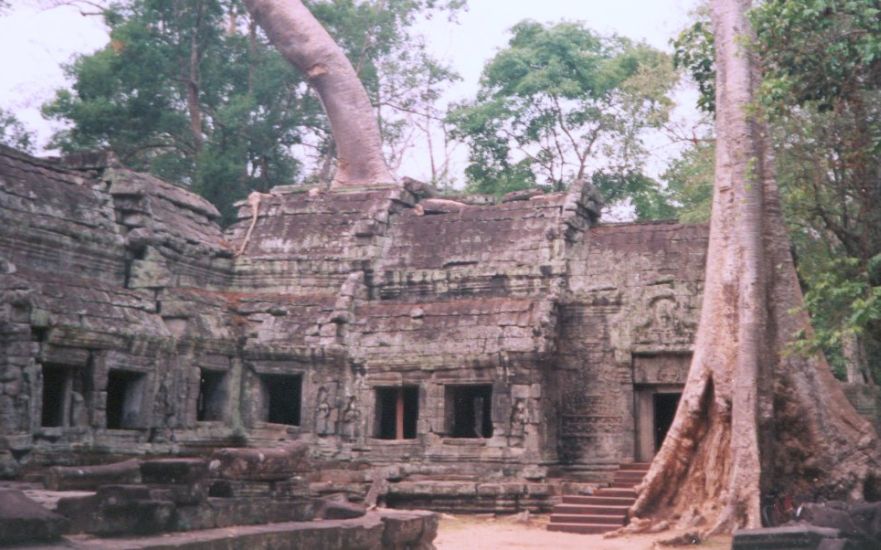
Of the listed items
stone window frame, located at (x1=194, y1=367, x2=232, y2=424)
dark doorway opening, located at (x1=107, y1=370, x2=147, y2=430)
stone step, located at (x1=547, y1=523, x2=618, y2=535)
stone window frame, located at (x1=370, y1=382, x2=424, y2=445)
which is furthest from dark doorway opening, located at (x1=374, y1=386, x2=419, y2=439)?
dark doorway opening, located at (x1=107, y1=370, x2=147, y2=430)

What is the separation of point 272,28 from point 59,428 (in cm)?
1600

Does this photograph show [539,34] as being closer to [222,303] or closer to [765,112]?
[222,303]

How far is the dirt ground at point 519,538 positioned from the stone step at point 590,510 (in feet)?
1.21

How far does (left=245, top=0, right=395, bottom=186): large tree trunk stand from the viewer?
1064 inches

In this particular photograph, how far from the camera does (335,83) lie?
89.7 ft

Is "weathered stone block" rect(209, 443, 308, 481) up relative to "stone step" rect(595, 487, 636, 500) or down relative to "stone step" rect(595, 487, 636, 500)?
up

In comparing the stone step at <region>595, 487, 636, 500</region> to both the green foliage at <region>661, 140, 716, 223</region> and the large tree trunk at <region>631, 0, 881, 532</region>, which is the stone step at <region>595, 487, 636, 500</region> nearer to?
the large tree trunk at <region>631, 0, 881, 532</region>

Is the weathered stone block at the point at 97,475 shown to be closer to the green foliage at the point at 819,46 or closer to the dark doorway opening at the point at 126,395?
the dark doorway opening at the point at 126,395

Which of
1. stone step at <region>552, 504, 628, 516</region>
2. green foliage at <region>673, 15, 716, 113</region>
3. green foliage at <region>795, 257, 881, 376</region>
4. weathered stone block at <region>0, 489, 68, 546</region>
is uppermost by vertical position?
green foliage at <region>673, 15, 716, 113</region>

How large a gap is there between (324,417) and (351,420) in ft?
1.43

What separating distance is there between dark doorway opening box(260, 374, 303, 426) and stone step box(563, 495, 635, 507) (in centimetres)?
494

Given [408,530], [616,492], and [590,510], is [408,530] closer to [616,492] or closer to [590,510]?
[590,510]

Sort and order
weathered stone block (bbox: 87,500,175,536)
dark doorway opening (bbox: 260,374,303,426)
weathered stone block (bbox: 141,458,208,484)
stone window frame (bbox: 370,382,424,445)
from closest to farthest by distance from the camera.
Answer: weathered stone block (bbox: 87,500,175,536) → weathered stone block (bbox: 141,458,208,484) → stone window frame (bbox: 370,382,424,445) → dark doorway opening (bbox: 260,374,303,426)

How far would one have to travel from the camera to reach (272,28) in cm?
2766
